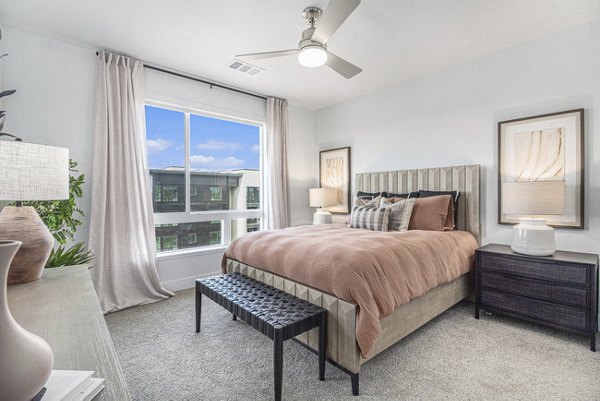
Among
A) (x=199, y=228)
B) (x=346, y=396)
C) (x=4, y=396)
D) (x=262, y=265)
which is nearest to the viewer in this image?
(x=4, y=396)

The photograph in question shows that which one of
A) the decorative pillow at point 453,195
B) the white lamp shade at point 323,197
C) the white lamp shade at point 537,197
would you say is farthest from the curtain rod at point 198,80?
the white lamp shade at point 537,197

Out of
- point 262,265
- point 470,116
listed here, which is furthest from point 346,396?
point 470,116

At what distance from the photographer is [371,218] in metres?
3.32

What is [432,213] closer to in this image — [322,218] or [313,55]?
[322,218]

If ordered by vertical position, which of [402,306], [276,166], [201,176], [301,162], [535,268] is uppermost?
[301,162]

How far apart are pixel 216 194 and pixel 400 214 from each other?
2.61 m

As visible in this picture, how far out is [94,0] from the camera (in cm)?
231

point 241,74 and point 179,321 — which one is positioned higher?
point 241,74

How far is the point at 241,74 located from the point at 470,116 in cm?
289

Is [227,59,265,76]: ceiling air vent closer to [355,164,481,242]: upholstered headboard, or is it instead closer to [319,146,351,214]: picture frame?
[319,146,351,214]: picture frame

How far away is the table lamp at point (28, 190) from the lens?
3.96 feet

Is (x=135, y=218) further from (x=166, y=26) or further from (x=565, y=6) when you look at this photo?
(x=565, y=6)

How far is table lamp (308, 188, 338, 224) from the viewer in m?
4.52

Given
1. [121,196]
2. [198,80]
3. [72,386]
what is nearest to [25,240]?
[72,386]
